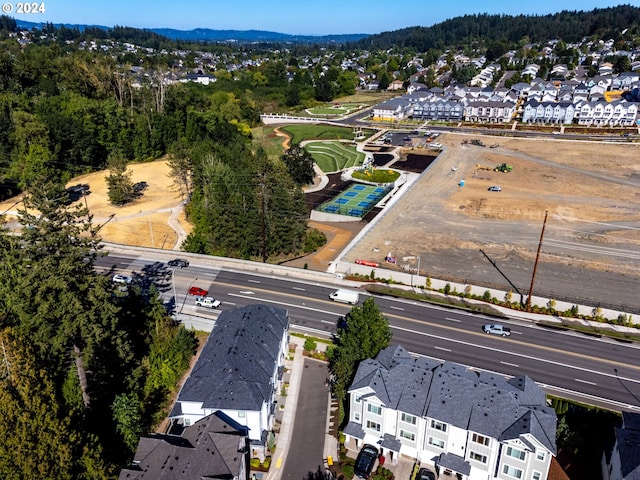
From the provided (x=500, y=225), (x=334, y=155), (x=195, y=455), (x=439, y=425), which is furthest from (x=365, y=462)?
(x=334, y=155)

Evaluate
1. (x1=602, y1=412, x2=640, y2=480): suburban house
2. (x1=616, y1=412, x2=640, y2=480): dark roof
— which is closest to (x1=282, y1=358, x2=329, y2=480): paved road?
(x1=602, y1=412, x2=640, y2=480): suburban house

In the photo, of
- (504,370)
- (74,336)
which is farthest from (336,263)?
(74,336)

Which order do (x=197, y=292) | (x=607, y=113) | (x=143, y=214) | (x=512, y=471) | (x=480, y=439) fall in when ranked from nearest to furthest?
(x=512, y=471), (x=480, y=439), (x=197, y=292), (x=143, y=214), (x=607, y=113)

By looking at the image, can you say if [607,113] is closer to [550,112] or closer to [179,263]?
[550,112]

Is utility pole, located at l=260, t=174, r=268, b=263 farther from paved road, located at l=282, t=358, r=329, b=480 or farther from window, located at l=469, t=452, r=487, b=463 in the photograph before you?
window, located at l=469, t=452, r=487, b=463

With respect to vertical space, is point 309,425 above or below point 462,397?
below

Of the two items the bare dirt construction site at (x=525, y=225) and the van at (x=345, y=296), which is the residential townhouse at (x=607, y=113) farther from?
the van at (x=345, y=296)

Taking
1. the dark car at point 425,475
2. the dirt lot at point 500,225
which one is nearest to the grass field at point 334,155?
the dirt lot at point 500,225
